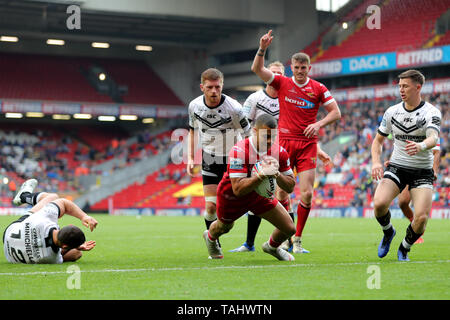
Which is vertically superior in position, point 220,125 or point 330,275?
point 220,125

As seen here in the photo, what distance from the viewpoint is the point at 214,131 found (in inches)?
428

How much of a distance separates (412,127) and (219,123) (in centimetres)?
270

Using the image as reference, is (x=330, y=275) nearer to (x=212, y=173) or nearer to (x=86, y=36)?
(x=212, y=173)

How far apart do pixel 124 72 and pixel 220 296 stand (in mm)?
44432

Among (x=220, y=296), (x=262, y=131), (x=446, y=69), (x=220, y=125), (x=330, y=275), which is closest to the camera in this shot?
(x=220, y=296)

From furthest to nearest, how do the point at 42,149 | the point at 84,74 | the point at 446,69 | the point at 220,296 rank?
the point at 84,74
the point at 42,149
the point at 446,69
the point at 220,296

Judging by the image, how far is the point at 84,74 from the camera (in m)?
48.4

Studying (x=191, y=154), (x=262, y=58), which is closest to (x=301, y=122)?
(x=262, y=58)

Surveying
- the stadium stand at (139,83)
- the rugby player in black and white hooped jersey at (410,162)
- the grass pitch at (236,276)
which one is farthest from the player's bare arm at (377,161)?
the stadium stand at (139,83)

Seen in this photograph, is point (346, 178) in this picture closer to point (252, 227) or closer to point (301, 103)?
point (252, 227)

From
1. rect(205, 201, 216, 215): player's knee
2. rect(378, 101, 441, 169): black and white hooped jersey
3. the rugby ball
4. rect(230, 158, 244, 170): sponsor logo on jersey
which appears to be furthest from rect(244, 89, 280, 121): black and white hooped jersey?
rect(230, 158, 244, 170): sponsor logo on jersey

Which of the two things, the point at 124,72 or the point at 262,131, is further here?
the point at 124,72

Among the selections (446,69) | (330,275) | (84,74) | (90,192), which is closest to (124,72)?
(84,74)

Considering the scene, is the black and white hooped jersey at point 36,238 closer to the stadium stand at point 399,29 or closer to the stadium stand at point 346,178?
the stadium stand at point 346,178
